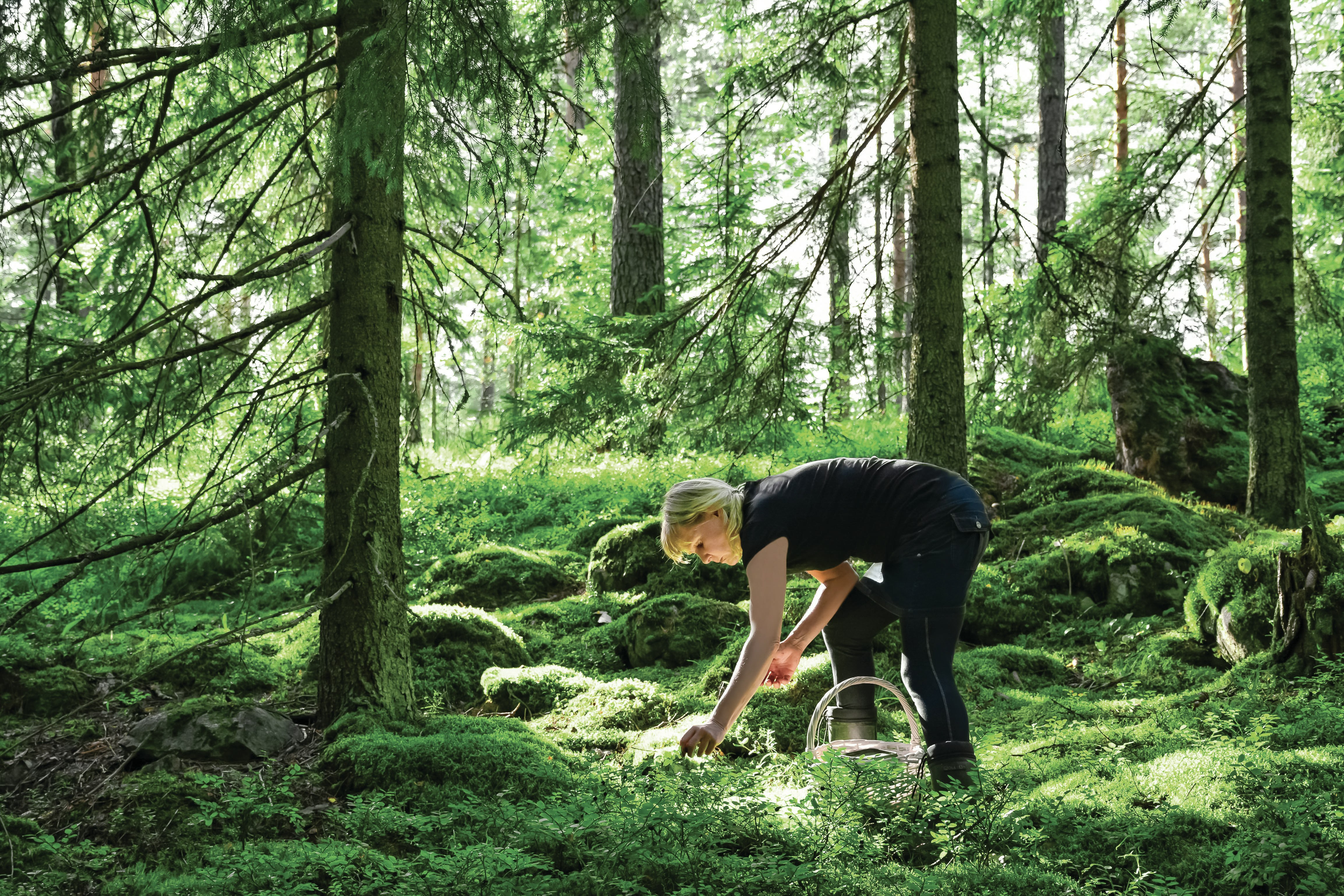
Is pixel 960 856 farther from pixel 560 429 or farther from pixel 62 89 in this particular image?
pixel 62 89

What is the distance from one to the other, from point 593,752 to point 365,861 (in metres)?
1.90

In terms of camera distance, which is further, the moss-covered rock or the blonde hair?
the moss-covered rock

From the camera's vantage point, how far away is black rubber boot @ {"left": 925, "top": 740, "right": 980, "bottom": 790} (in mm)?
3117

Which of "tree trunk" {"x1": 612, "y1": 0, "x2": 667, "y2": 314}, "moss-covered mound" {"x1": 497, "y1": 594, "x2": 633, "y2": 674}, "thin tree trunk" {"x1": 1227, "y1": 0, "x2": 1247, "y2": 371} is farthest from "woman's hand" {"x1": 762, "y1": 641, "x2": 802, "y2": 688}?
"tree trunk" {"x1": 612, "y1": 0, "x2": 667, "y2": 314}

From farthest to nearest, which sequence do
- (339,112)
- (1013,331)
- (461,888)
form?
1. (1013,331)
2. (339,112)
3. (461,888)

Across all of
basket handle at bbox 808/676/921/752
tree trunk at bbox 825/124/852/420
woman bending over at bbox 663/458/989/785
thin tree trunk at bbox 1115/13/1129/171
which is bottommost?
basket handle at bbox 808/676/921/752

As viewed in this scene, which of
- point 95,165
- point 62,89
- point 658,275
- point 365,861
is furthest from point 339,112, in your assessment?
point 658,275

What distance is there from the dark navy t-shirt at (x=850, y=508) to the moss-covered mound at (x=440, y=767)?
1498 millimetres

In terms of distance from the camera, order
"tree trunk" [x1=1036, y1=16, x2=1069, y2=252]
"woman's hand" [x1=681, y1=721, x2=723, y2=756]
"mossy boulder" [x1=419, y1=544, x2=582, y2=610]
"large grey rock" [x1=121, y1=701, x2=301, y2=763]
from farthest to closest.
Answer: "tree trunk" [x1=1036, y1=16, x2=1069, y2=252] → "mossy boulder" [x1=419, y1=544, x2=582, y2=610] → "large grey rock" [x1=121, y1=701, x2=301, y2=763] → "woman's hand" [x1=681, y1=721, x2=723, y2=756]

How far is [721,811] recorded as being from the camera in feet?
9.99

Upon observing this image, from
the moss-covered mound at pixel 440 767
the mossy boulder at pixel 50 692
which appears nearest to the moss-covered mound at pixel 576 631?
the moss-covered mound at pixel 440 767

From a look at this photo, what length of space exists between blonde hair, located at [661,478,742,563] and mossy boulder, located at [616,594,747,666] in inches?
118

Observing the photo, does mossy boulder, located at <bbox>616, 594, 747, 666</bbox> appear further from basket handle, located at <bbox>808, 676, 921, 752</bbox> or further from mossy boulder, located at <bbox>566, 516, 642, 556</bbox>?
mossy boulder, located at <bbox>566, 516, 642, 556</bbox>

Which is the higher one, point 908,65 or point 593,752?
point 908,65
